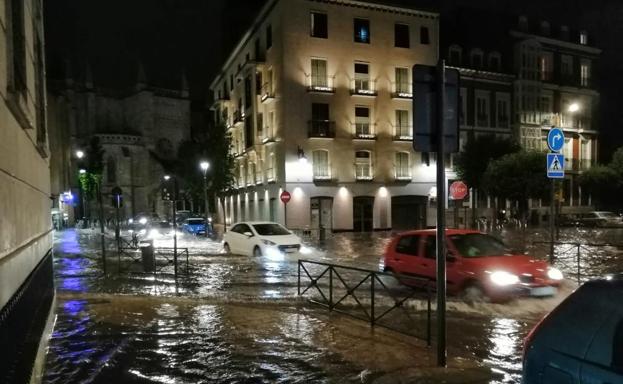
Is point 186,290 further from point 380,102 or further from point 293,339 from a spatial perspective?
point 380,102

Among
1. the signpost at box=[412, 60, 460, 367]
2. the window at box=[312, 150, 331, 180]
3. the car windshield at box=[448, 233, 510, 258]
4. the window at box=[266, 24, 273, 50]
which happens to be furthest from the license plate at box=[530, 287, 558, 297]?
the window at box=[266, 24, 273, 50]

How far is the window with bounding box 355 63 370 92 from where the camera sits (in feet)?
130

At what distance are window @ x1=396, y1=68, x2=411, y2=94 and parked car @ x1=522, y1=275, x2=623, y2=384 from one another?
127 ft

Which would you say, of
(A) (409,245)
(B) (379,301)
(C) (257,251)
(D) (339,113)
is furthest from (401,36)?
(B) (379,301)

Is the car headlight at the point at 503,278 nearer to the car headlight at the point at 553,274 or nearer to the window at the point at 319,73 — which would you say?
the car headlight at the point at 553,274

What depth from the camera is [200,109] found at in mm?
85625

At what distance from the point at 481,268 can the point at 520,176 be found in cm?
3095

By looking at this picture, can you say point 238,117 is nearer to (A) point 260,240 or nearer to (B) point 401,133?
(B) point 401,133

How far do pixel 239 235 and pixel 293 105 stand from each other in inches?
740

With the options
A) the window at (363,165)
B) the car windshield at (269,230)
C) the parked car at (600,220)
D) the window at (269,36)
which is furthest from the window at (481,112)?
the car windshield at (269,230)

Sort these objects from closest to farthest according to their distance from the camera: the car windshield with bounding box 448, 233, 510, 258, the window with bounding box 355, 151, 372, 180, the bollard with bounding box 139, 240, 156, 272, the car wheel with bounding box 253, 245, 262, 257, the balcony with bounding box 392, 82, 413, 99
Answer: the car windshield with bounding box 448, 233, 510, 258 < the bollard with bounding box 139, 240, 156, 272 < the car wheel with bounding box 253, 245, 262, 257 < the window with bounding box 355, 151, 372, 180 < the balcony with bounding box 392, 82, 413, 99

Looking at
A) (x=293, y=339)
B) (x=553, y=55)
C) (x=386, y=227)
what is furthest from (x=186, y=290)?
(x=553, y=55)

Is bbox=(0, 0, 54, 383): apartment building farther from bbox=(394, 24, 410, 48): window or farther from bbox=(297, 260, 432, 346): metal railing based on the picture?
bbox=(394, 24, 410, 48): window

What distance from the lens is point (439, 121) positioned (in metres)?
5.82
